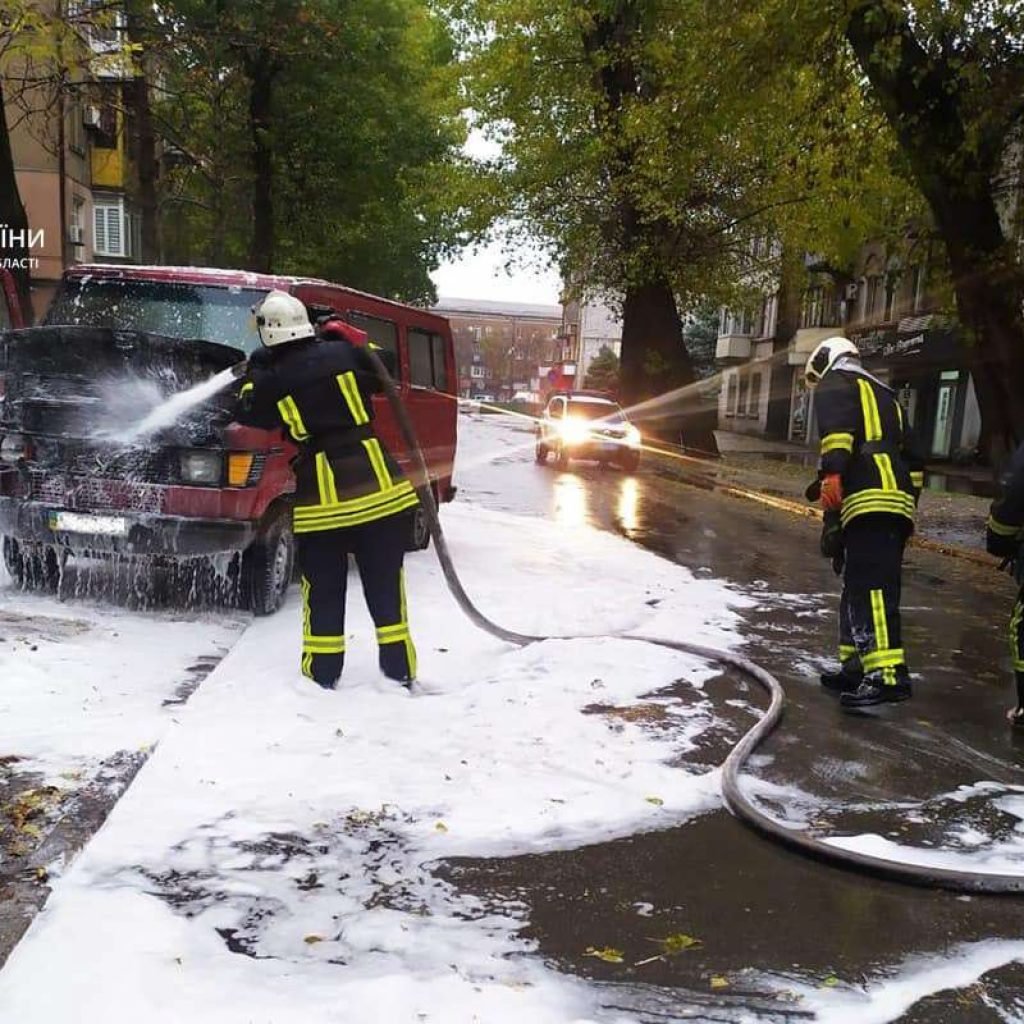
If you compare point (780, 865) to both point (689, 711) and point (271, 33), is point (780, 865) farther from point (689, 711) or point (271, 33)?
point (271, 33)

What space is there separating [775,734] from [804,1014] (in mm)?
2246

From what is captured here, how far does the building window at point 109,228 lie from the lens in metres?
32.4

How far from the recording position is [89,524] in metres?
6.28

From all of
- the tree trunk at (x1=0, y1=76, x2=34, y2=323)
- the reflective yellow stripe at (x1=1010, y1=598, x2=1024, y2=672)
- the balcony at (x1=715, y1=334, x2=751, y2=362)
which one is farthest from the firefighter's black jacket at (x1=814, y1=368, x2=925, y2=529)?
the balcony at (x1=715, y1=334, x2=751, y2=362)

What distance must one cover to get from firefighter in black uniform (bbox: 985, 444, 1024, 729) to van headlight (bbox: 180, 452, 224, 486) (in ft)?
13.9

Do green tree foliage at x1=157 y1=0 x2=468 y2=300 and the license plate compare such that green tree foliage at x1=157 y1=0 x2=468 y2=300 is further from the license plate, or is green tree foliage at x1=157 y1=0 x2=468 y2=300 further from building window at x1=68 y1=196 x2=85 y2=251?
the license plate

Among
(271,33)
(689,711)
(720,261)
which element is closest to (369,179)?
(271,33)

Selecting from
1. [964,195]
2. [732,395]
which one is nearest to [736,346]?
[732,395]

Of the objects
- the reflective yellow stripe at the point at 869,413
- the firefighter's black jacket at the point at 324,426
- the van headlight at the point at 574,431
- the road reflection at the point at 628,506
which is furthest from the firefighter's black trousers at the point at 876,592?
the van headlight at the point at 574,431

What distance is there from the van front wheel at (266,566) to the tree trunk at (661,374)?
1841cm

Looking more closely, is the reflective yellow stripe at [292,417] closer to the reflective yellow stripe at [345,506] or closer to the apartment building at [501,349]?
the reflective yellow stripe at [345,506]

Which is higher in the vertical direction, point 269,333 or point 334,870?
point 269,333

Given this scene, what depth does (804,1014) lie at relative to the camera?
263 centimetres

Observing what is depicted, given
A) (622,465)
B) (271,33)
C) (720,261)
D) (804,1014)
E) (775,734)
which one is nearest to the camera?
(804,1014)
